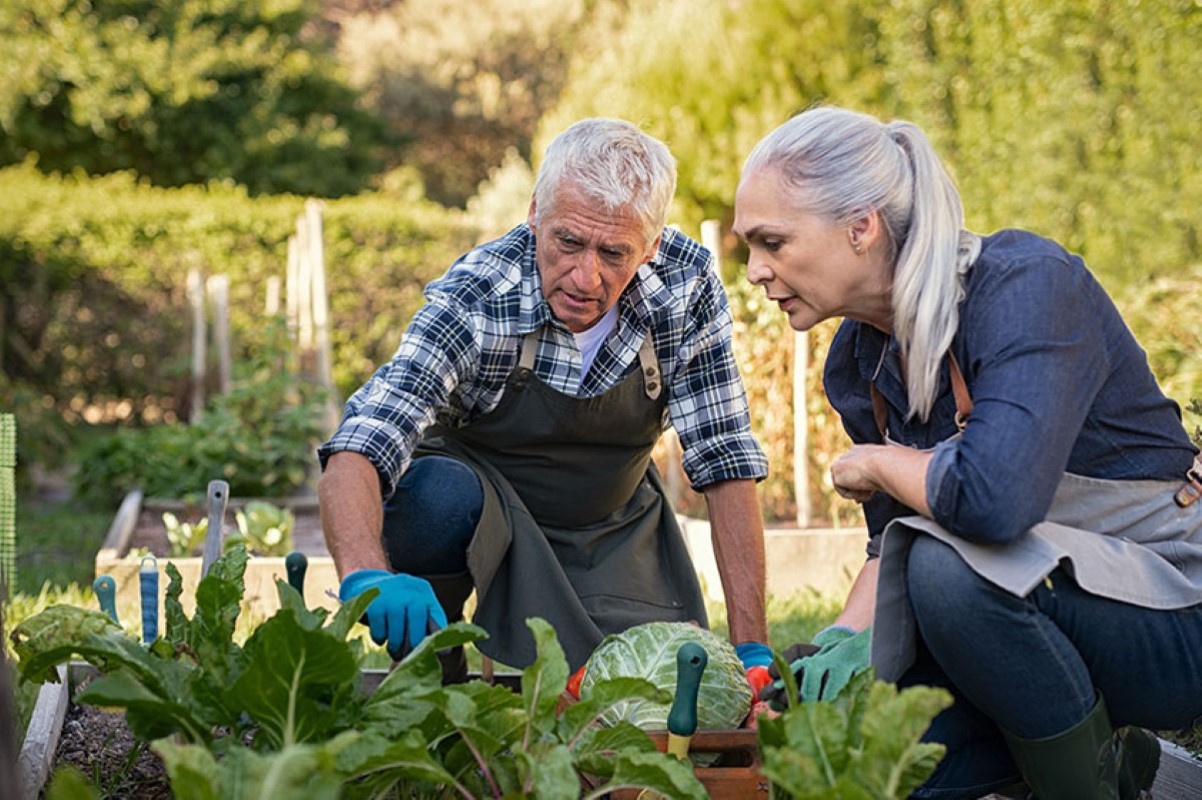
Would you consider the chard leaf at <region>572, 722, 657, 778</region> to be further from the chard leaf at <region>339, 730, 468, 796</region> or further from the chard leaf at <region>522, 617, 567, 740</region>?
the chard leaf at <region>339, 730, 468, 796</region>

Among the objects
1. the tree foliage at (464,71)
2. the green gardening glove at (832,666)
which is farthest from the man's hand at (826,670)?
the tree foliage at (464,71)

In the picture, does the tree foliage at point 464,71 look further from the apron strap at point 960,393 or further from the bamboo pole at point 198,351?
the apron strap at point 960,393

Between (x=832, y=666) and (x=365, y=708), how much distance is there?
0.73 m

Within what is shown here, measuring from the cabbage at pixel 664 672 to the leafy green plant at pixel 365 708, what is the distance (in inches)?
5.6

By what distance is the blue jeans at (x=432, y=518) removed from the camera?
2865mm

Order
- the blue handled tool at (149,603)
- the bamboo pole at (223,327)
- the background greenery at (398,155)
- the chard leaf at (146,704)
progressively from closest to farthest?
the chard leaf at (146,704) → the blue handled tool at (149,603) → the background greenery at (398,155) → the bamboo pole at (223,327)

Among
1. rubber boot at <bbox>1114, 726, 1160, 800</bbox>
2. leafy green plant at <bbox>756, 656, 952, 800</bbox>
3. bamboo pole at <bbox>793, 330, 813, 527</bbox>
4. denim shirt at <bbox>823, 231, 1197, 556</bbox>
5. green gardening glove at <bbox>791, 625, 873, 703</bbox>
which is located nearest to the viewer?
leafy green plant at <bbox>756, 656, 952, 800</bbox>

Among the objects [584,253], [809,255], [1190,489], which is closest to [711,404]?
[584,253]

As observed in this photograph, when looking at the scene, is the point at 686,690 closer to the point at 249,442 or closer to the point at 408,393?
the point at 408,393

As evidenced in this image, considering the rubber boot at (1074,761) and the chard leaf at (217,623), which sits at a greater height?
the chard leaf at (217,623)

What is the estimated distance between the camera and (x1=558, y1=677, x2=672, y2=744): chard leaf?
1.90 m

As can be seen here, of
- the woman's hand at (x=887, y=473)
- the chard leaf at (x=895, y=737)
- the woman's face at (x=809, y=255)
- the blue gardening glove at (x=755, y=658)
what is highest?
the woman's face at (x=809, y=255)

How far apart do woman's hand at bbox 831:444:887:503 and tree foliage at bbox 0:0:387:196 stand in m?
14.6

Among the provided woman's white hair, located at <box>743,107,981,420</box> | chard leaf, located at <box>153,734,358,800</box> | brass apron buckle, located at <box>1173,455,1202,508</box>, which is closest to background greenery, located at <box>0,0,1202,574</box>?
woman's white hair, located at <box>743,107,981,420</box>
